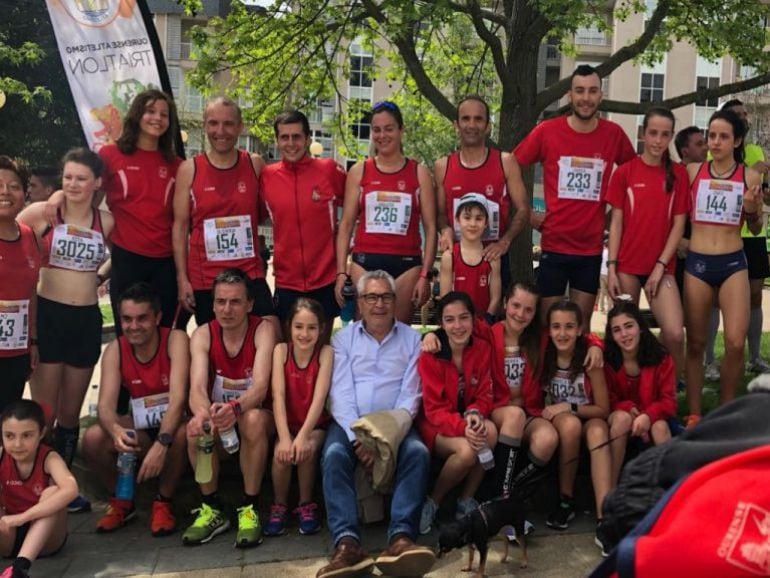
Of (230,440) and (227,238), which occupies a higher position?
(227,238)

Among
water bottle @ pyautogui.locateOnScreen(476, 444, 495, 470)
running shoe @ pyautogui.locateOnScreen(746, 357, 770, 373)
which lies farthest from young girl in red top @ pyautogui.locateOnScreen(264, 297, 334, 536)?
running shoe @ pyautogui.locateOnScreen(746, 357, 770, 373)

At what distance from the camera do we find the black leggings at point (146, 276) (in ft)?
17.4

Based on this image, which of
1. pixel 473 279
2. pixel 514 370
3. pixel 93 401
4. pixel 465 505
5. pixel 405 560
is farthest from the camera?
pixel 93 401

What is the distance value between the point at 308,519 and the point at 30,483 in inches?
58.8

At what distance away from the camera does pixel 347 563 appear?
12.9 ft

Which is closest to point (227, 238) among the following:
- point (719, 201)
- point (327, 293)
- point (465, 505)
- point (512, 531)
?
point (327, 293)

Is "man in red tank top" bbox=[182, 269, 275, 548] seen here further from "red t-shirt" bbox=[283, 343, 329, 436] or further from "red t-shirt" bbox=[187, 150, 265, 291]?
"red t-shirt" bbox=[187, 150, 265, 291]

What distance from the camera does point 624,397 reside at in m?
4.80

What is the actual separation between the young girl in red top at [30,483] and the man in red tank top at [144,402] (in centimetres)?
46

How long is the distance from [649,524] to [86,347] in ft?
15.1

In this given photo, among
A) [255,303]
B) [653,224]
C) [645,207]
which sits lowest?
[255,303]

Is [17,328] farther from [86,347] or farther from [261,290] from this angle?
[261,290]

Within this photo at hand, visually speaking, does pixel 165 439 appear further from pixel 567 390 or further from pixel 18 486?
pixel 567 390

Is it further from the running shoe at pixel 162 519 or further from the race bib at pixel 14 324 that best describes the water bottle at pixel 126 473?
the race bib at pixel 14 324
